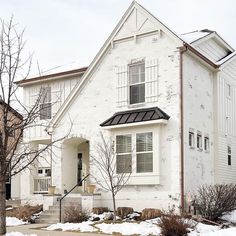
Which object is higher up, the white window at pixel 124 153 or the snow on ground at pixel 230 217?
the white window at pixel 124 153

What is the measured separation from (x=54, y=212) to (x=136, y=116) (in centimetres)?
559

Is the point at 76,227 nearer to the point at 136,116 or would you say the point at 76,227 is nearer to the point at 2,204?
the point at 2,204

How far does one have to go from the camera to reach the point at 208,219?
18.5 meters

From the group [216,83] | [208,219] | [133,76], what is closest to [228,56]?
[216,83]

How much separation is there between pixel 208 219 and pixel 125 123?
5334 mm

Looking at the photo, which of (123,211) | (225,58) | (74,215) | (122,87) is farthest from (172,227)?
(225,58)

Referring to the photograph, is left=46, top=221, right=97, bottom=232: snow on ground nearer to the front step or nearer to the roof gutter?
the front step

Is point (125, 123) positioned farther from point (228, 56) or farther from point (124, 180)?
point (228, 56)

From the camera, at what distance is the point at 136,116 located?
67.8ft

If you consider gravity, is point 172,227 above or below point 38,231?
above

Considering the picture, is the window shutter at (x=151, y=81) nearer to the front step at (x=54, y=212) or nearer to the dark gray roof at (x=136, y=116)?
the dark gray roof at (x=136, y=116)

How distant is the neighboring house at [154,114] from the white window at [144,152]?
0.14 feet

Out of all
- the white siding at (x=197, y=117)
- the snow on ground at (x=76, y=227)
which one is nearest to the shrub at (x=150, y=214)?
the white siding at (x=197, y=117)

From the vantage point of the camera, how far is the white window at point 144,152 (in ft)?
66.2
